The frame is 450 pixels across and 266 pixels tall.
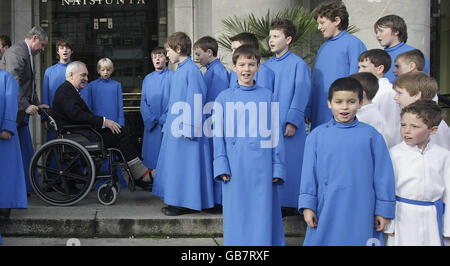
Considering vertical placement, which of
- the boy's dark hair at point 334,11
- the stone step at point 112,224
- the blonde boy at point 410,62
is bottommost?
the stone step at point 112,224

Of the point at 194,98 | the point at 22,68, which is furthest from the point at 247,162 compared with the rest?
the point at 22,68

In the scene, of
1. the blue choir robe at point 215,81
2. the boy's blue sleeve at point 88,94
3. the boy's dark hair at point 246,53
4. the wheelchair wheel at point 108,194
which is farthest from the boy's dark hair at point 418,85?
the boy's blue sleeve at point 88,94

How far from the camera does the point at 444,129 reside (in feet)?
12.8

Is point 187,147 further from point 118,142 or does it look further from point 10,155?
point 10,155

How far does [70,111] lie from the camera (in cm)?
542

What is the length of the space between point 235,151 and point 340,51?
1591mm

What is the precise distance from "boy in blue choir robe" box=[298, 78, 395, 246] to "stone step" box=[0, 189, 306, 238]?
1.57 m

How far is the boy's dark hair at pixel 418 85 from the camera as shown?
370 cm

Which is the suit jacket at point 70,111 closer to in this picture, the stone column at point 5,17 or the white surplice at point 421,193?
the white surplice at point 421,193

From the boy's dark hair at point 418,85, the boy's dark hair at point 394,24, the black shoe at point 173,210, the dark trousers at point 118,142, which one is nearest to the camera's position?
the boy's dark hair at point 418,85

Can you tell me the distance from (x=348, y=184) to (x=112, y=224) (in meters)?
2.37

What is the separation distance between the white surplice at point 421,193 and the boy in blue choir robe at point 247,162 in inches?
33.4
